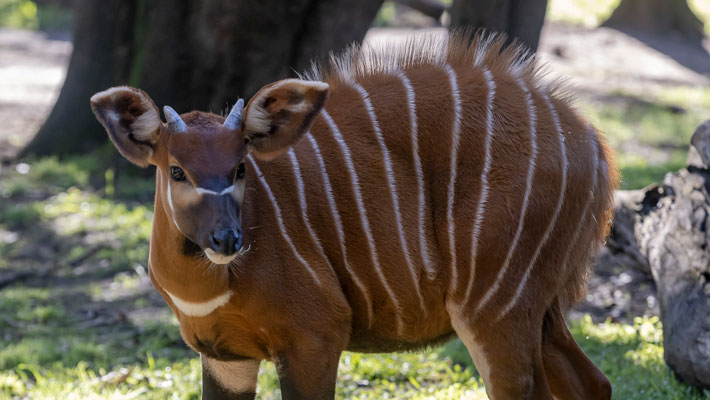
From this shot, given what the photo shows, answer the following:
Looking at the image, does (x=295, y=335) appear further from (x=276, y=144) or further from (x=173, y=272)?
(x=276, y=144)

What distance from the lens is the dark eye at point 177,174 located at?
272 cm

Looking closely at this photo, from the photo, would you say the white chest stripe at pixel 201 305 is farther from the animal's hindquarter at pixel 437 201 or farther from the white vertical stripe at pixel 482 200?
the white vertical stripe at pixel 482 200

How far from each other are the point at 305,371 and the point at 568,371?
1155 millimetres

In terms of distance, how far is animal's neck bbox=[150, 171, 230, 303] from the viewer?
2.88m

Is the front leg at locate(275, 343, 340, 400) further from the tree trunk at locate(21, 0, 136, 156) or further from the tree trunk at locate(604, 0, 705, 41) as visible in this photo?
the tree trunk at locate(604, 0, 705, 41)

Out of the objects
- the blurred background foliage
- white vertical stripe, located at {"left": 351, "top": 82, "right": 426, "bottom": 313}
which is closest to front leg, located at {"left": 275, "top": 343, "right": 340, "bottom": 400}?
white vertical stripe, located at {"left": 351, "top": 82, "right": 426, "bottom": 313}

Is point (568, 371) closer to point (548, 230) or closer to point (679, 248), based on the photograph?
point (548, 230)

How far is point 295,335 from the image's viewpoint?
2943 mm

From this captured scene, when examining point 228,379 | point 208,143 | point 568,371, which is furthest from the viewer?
point 568,371

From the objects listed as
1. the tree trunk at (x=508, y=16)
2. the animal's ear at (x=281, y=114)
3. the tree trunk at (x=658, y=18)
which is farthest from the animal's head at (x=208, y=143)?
the tree trunk at (x=658, y=18)

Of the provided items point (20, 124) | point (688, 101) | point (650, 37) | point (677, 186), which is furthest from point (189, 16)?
point (650, 37)

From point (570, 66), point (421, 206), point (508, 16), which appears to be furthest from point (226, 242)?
point (570, 66)

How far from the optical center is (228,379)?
3.39 m

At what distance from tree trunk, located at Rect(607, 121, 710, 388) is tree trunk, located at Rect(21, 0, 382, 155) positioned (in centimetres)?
349
